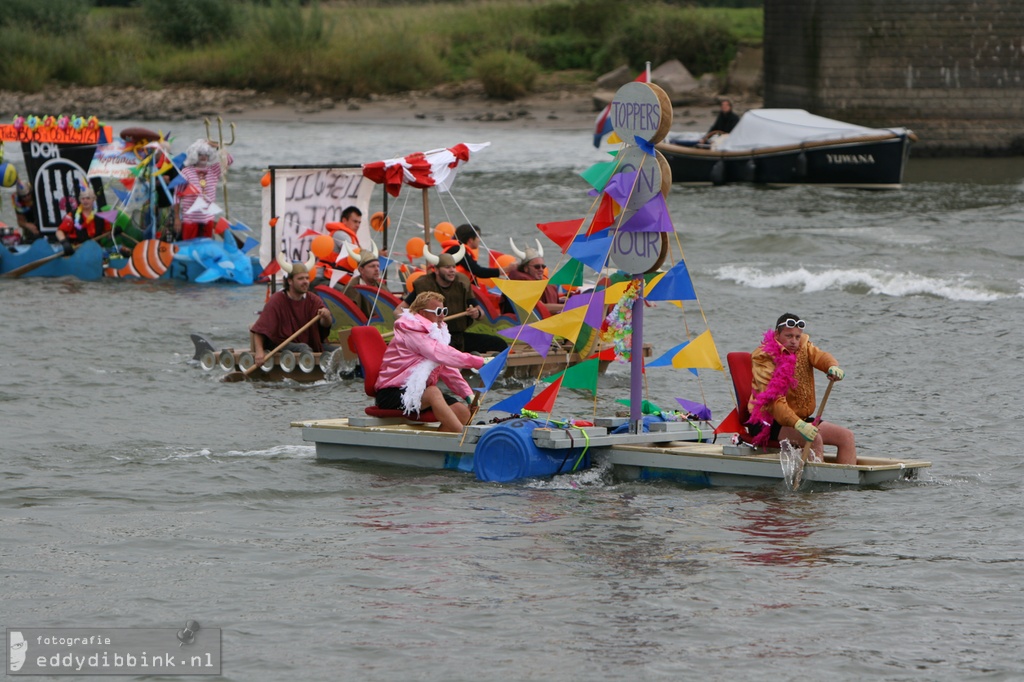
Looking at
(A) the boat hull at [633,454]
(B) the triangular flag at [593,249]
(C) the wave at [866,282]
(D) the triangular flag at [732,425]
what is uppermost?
(B) the triangular flag at [593,249]

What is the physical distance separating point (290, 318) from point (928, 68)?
2831 cm

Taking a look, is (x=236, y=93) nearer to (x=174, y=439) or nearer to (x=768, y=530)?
(x=174, y=439)

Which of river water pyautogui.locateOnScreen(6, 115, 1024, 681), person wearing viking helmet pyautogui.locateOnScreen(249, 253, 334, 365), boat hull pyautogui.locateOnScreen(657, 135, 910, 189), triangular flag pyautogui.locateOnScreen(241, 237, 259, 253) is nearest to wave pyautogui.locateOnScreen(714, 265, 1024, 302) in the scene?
river water pyautogui.locateOnScreen(6, 115, 1024, 681)

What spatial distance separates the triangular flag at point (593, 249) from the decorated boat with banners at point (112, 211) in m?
12.3

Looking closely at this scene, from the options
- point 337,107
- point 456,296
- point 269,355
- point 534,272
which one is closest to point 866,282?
point 534,272

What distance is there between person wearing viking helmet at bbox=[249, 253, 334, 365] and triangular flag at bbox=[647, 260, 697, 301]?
5163 millimetres

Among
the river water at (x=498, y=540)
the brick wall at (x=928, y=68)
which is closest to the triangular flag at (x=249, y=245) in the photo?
the river water at (x=498, y=540)

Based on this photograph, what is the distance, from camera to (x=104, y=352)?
16.8 metres

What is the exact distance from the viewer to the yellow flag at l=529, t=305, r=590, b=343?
10.7 metres

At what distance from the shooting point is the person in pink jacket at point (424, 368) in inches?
446

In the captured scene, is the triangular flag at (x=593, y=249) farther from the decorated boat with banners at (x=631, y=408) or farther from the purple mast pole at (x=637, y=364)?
the purple mast pole at (x=637, y=364)

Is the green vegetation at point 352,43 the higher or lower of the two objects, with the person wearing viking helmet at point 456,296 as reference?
higher

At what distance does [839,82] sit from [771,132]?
660cm

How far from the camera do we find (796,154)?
111ft
